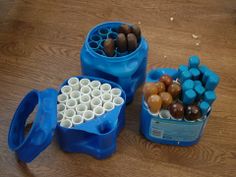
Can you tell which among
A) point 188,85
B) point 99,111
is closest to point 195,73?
point 188,85

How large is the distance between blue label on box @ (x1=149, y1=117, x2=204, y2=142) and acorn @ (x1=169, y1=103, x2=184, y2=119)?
0.08 feet

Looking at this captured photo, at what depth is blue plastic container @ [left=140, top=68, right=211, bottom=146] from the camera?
955 millimetres

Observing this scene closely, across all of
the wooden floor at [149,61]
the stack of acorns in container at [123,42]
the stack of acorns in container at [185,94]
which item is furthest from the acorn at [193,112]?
the stack of acorns in container at [123,42]

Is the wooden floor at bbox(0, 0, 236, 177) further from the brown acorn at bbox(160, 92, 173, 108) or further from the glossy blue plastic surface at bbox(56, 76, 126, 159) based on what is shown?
the brown acorn at bbox(160, 92, 173, 108)

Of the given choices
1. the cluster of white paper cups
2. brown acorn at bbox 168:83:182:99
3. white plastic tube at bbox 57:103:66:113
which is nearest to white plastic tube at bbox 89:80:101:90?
the cluster of white paper cups

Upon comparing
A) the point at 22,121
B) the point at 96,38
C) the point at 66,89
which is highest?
the point at 96,38

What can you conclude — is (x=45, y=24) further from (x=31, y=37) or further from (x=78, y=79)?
(x=78, y=79)

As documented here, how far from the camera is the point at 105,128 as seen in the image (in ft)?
3.11

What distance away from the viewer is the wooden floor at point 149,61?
39.5 inches

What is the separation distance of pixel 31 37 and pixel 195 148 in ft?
2.42

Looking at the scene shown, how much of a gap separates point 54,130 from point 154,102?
0.27 m

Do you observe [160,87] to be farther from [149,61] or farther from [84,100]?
[149,61]

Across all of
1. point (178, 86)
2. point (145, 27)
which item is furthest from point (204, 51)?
point (178, 86)

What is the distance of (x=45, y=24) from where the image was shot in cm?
140
